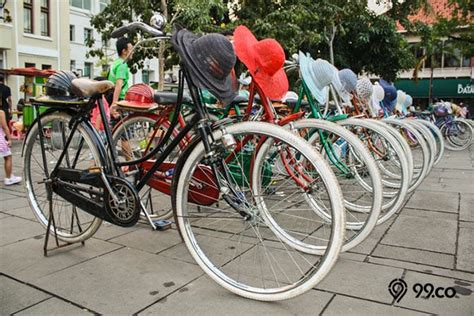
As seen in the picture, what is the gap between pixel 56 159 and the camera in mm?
3365

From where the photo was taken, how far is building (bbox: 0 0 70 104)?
76.8ft

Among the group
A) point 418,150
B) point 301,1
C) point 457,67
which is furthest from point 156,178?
point 457,67

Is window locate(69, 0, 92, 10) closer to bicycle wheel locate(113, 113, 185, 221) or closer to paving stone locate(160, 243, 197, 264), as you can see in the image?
bicycle wheel locate(113, 113, 185, 221)

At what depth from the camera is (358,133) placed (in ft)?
13.8

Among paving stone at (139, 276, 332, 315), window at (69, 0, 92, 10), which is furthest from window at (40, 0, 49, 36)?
paving stone at (139, 276, 332, 315)

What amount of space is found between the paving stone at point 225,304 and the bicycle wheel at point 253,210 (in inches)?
2.4

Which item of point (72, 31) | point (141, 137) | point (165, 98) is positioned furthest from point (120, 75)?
point (72, 31)

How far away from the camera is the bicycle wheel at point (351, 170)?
9.95 ft

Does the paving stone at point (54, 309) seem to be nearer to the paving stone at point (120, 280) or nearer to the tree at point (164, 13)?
the paving stone at point (120, 280)

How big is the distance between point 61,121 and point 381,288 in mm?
2421

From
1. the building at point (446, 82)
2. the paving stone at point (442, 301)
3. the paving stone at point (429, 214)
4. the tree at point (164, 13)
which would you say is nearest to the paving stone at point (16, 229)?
the paving stone at point (442, 301)

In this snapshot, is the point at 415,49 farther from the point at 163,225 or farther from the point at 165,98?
the point at 163,225

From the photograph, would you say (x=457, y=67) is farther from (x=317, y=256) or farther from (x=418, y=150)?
(x=317, y=256)

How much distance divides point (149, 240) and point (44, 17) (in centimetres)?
2600
